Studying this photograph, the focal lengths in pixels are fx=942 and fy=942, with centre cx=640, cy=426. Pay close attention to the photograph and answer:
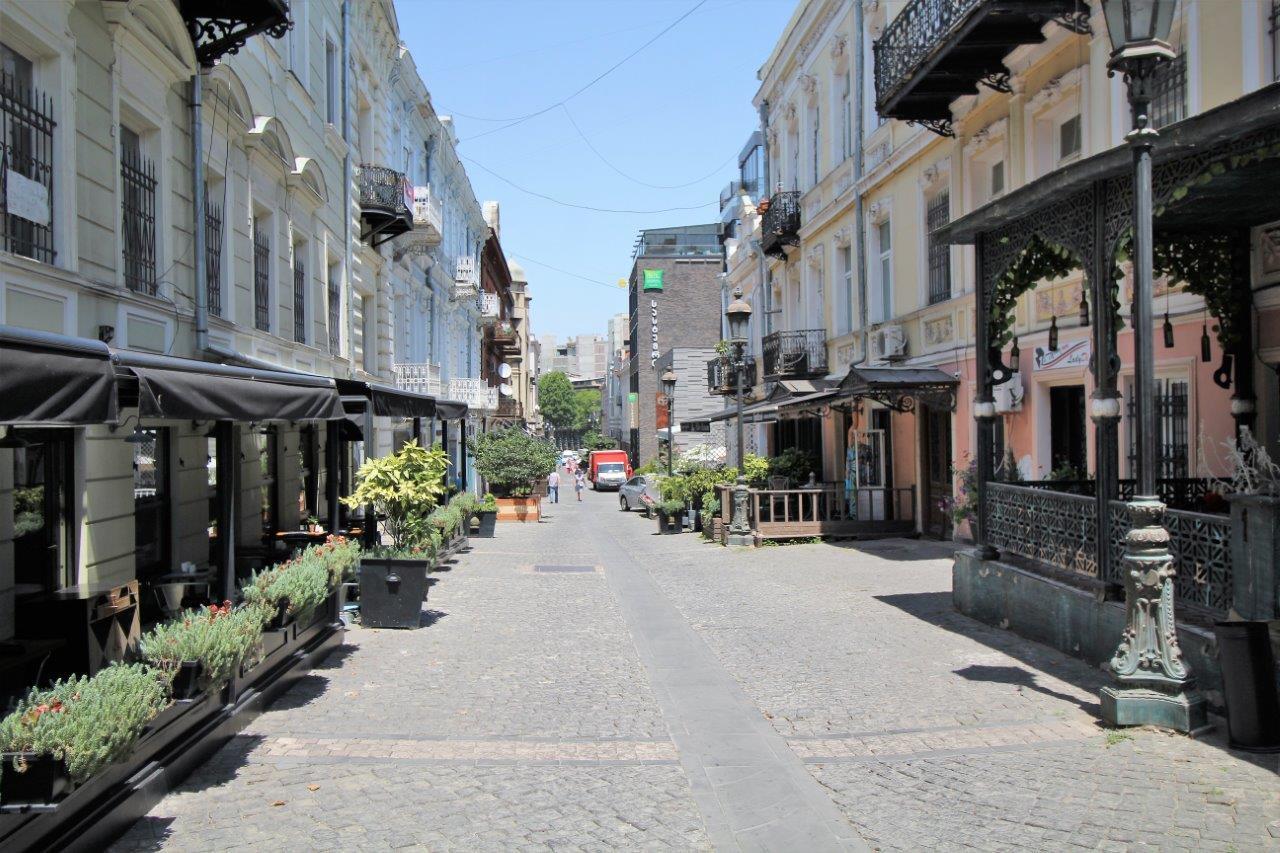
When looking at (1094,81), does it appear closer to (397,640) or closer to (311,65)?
(397,640)

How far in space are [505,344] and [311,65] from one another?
38102mm

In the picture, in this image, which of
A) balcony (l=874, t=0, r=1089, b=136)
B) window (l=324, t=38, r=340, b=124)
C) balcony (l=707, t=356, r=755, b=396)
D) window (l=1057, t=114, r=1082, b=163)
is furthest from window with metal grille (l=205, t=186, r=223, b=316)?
balcony (l=707, t=356, r=755, b=396)

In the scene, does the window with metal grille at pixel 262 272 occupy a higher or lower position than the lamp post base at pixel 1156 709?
higher

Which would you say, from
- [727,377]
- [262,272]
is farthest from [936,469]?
[727,377]

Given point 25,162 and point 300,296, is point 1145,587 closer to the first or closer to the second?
point 25,162

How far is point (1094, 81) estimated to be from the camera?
38.0 ft

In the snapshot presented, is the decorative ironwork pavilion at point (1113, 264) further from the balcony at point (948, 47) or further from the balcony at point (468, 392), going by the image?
the balcony at point (468, 392)

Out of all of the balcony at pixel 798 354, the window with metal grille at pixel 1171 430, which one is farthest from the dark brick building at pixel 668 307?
the window with metal grille at pixel 1171 430

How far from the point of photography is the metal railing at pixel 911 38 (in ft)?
42.8

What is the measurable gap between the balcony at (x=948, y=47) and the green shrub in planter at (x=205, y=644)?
1068 cm

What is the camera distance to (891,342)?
17.8 meters

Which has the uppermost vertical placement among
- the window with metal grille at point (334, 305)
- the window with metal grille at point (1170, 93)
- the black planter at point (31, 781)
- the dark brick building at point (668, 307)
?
the dark brick building at point (668, 307)

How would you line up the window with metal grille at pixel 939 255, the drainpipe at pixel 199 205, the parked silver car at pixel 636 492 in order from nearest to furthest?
the drainpipe at pixel 199 205 < the window with metal grille at pixel 939 255 < the parked silver car at pixel 636 492

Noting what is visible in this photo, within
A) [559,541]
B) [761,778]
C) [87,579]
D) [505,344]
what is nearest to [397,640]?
[87,579]
